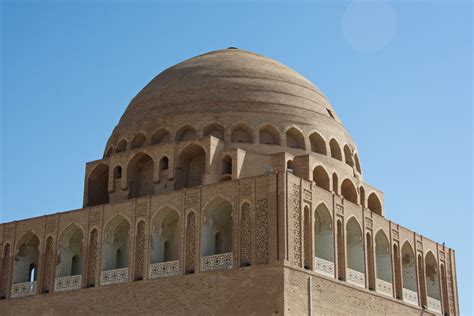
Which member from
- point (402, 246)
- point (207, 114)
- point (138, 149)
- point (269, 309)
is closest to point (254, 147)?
point (207, 114)

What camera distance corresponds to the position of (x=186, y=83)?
24.4 metres

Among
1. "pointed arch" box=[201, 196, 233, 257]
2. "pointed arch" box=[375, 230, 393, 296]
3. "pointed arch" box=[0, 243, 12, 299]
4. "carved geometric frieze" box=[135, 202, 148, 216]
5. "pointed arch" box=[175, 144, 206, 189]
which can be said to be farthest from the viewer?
"pointed arch" box=[0, 243, 12, 299]

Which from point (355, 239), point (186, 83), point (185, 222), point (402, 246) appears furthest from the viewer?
point (186, 83)

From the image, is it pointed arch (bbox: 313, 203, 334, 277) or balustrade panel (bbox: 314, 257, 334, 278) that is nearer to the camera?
balustrade panel (bbox: 314, 257, 334, 278)

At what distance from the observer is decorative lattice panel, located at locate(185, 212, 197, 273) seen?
19.2 meters

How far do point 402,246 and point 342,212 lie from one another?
3.10 m

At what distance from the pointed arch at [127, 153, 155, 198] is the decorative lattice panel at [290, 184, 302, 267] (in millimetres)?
5343

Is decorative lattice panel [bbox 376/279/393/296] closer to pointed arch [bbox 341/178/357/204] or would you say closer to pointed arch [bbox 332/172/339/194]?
pointed arch [bbox 332/172/339/194]

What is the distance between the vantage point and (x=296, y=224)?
60.4 feet

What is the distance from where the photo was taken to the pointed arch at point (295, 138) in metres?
23.3

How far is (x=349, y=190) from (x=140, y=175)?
20.1 feet

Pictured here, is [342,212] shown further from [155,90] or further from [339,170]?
[155,90]

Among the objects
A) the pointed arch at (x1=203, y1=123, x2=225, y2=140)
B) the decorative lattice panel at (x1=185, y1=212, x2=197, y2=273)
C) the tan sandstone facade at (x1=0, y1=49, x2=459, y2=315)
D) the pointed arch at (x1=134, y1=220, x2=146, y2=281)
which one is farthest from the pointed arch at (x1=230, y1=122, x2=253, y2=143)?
the pointed arch at (x1=134, y1=220, x2=146, y2=281)

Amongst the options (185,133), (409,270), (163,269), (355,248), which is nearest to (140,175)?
(185,133)
